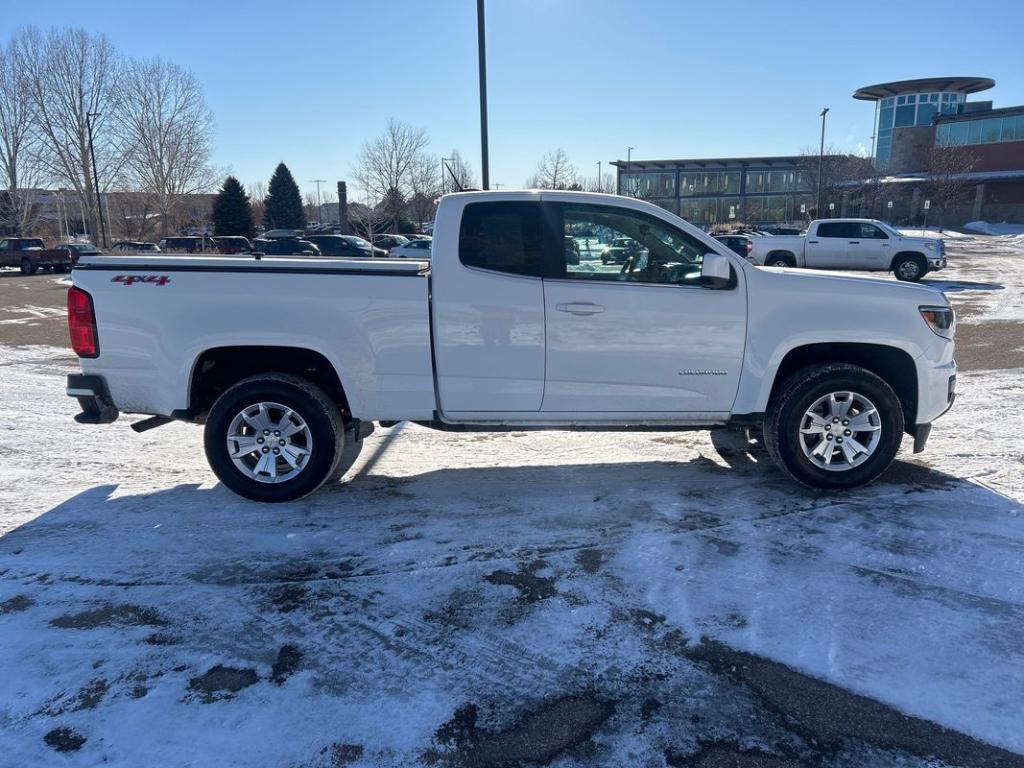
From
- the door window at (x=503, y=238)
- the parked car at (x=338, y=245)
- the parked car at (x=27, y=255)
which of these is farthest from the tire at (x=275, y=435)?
the parked car at (x=27, y=255)

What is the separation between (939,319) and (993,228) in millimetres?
64900

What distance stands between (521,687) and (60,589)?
8.18 feet

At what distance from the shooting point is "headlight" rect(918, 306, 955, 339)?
4.65m

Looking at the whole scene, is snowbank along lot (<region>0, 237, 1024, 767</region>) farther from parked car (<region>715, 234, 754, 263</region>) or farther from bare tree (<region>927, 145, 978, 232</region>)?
bare tree (<region>927, 145, 978, 232</region>)

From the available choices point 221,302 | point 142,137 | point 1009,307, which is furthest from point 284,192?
point 221,302

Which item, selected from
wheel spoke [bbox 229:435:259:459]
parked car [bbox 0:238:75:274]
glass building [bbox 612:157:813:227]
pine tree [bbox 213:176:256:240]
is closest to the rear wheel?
wheel spoke [bbox 229:435:259:459]

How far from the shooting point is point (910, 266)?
A: 21.1 meters

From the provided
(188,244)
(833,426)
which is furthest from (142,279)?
(188,244)

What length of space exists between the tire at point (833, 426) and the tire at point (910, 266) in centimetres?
1907

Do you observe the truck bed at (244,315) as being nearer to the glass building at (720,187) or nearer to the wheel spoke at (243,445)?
the wheel spoke at (243,445)

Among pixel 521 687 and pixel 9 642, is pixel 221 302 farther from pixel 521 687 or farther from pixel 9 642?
pixel 521 687

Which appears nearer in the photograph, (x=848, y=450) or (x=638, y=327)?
(x=638, y=327)

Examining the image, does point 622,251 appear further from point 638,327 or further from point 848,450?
point 848,450

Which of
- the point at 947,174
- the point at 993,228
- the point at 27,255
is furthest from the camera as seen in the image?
the point at 993,228
